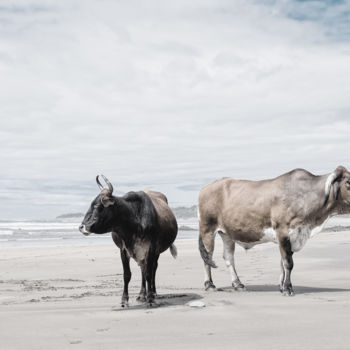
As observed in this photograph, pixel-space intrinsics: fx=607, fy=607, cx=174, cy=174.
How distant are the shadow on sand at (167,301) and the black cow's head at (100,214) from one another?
1131 mm

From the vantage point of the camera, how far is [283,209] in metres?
10.2

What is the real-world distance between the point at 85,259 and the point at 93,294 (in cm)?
848

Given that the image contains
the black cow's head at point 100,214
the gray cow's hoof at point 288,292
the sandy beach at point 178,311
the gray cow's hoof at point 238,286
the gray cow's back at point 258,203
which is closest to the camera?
the sandy beach at point 178,311

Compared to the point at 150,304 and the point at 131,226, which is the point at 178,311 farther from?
the point at 131,226

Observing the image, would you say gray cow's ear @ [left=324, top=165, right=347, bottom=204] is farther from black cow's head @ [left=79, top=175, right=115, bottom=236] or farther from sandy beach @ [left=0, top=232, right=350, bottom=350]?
black cow's head @ [left=79, top=175, right=115, bottom=236]

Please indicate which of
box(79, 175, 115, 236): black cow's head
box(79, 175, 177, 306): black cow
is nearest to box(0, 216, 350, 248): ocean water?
box(79, 175, 177, 306): black cow

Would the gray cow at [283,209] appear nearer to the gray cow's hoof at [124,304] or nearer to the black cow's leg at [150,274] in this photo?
the black cow's leg at [150,274]

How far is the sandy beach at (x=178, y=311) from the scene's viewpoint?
5.94m

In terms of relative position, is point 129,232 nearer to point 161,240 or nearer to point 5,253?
point 161,240

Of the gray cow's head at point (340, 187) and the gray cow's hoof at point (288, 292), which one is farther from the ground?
the gray cow's head at point (340, 187)

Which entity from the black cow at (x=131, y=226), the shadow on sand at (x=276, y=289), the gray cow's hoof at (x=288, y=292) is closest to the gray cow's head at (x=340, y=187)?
the shadow on sand at (x=276, y=289)

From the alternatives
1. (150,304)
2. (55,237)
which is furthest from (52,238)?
(150,304)

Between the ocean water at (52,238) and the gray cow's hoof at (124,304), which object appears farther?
the ocean water at (52,238)

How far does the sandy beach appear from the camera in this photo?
19.5ft
